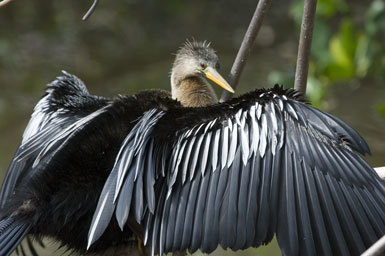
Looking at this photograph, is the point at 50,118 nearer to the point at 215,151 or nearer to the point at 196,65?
the point at 196,65

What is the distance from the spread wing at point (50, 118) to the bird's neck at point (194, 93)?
1.51 ft

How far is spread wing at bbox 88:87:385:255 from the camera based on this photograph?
2.29m

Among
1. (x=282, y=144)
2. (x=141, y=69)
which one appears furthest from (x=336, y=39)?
(x=282, y=144)

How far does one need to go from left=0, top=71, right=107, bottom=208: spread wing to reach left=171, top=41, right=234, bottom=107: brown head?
49 cm

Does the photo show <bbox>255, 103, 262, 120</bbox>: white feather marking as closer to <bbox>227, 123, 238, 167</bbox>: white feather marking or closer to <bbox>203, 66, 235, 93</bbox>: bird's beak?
<bbox>227, 123, 238, 167</bbox>: white feather marking

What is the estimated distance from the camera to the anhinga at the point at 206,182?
230cm

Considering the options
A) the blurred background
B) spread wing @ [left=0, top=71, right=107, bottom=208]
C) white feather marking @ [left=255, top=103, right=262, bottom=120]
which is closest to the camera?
white feather marking @ [left=255, top=103, right=262, bottom=120]

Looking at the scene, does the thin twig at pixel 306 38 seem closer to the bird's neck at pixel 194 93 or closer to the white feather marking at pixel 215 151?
the white feather marking at pixel 215 151

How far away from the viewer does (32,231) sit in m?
2.54

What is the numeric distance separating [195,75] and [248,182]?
47.4 inches

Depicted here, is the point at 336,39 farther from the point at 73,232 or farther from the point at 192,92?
the point at 73,232

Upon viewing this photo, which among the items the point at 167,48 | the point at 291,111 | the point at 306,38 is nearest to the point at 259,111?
the point at 291,111

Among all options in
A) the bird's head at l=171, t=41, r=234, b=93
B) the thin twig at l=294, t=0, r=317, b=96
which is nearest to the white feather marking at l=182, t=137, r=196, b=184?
the thin twig at l=294, t=0, r=317, b=96

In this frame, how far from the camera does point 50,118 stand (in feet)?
10.3
